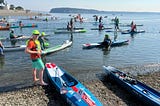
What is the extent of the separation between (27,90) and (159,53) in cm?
1544

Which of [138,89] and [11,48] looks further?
[11,48]

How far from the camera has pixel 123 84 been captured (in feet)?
39.4

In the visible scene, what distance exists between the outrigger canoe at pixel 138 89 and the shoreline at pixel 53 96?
11.8 inches

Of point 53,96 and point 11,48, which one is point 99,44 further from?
point 53,96

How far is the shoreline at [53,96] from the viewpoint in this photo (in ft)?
33.9

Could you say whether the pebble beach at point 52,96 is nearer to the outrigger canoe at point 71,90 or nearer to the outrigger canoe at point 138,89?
the outrigger canoe at point 138,89

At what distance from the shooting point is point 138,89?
36.4 feet

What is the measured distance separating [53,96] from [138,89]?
3.62m

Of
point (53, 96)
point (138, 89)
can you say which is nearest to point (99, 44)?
point (138, 89)

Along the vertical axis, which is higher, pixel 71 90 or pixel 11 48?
pixel 11 48

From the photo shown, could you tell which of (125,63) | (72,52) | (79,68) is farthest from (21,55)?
(125,63)

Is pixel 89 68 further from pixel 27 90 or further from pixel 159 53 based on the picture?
pixel 159 53

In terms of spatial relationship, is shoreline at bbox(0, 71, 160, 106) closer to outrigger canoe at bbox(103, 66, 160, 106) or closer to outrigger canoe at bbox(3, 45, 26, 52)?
outrigger canoe at bbox(103, 66, 160, 106)

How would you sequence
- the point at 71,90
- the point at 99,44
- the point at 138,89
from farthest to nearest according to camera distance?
the point at 99,44
the point at 138,89
the point at 71,90
